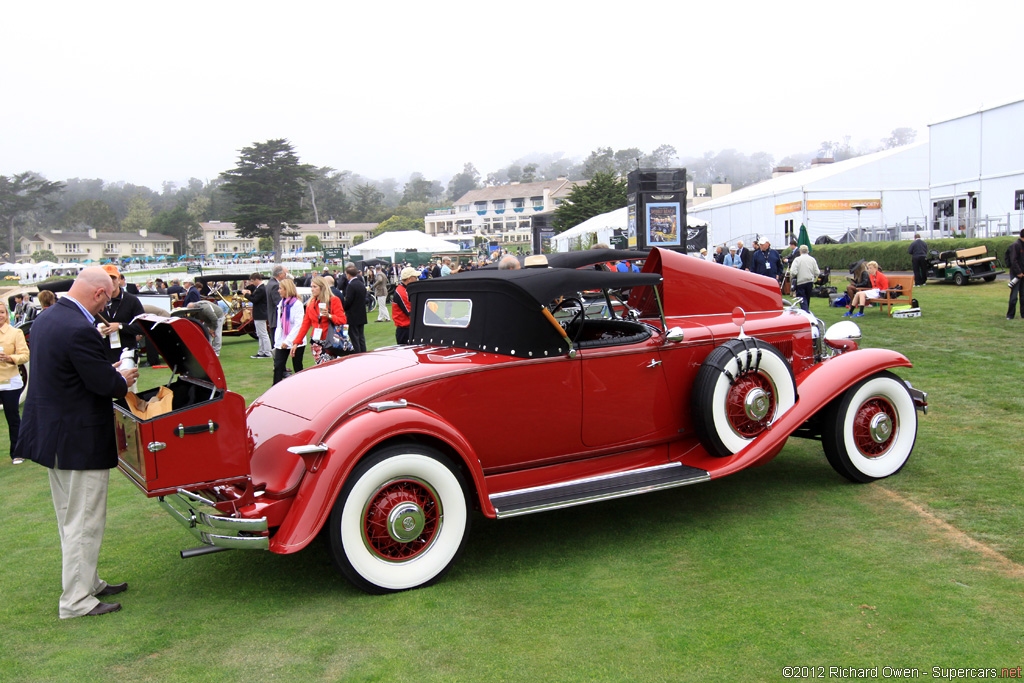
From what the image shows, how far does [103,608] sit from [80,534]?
419 mm

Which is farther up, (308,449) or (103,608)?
(308,449)

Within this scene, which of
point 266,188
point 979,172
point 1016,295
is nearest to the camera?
point 1016,295

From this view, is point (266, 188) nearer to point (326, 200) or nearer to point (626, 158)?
point (326, 200)

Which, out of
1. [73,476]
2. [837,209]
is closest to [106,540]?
[73,476]

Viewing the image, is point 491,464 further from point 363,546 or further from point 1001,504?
point 1001,504

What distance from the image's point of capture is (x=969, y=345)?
36.4ft

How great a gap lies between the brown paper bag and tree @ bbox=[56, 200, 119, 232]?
12296 cm

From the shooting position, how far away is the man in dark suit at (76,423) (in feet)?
12.3

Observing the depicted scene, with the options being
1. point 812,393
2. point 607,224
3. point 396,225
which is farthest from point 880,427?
point 396,225

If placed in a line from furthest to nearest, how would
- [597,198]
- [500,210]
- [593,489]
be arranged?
[500,210]
[597,198]
[593,489]

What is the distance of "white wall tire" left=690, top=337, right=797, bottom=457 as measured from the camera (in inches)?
197

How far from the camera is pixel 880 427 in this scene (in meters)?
5.59

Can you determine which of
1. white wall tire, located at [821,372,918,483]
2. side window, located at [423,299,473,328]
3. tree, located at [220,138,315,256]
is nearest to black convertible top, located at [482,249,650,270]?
side window, located at [423,299,473,328]

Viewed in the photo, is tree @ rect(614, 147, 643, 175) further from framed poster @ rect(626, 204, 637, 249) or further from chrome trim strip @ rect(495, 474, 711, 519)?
chrome trim strip @ rect(495, 474, 711, 519)
